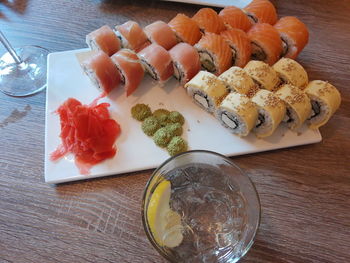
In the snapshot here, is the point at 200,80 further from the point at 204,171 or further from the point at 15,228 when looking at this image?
the point at 15,228

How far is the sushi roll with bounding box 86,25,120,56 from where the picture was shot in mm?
1419

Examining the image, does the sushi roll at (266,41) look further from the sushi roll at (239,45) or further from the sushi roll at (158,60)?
the sushi roll at (158,60)

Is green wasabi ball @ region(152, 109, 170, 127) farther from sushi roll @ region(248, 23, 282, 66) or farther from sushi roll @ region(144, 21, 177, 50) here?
sushi roll @ region(248, 23, 282, 66)

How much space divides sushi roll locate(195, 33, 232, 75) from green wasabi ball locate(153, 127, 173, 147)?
Result: 399mm

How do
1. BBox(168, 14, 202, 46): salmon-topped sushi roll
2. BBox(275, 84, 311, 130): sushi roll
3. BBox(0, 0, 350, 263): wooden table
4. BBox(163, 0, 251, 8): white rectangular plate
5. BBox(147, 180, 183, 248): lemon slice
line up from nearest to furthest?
BBox(147, 180, 183, 248): lemon slice → BBox(0, 0, 350, 263): wooden table → BBox(275, 84, 311, 130): sushi roll → BBox(168, 14, 202, 46): salmon-topped sushi roll → BBox(163, 0, 251, 8): white rectangular plate

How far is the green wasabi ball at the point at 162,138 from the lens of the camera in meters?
1.29

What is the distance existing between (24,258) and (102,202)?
1.11 feet

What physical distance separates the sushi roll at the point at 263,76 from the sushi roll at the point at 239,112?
4.9 inches

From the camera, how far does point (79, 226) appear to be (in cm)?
118

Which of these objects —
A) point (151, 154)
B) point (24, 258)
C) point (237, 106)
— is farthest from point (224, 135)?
point (24, 258)

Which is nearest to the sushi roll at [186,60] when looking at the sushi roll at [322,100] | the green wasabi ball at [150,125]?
the green wasabi ball at [150,125]

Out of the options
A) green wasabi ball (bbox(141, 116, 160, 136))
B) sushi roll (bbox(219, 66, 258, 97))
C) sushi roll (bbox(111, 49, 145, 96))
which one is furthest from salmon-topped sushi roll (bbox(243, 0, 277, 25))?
green wasabi ball (bbox(141, 116, 160, 136))

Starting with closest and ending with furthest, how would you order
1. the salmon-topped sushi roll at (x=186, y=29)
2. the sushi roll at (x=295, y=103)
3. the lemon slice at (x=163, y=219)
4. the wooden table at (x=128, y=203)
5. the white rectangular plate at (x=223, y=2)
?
1. the lemon slice at (x=163, y=219)
2. the wooden table at (x=128, y=203)
3. the sushi roll at (x=295, y=103)
4. the salmon-topped sushi roll at (x=186, y=29)
5. the white rectangular plate at (x=223, y=2)

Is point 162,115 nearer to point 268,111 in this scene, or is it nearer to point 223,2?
point 268,111
